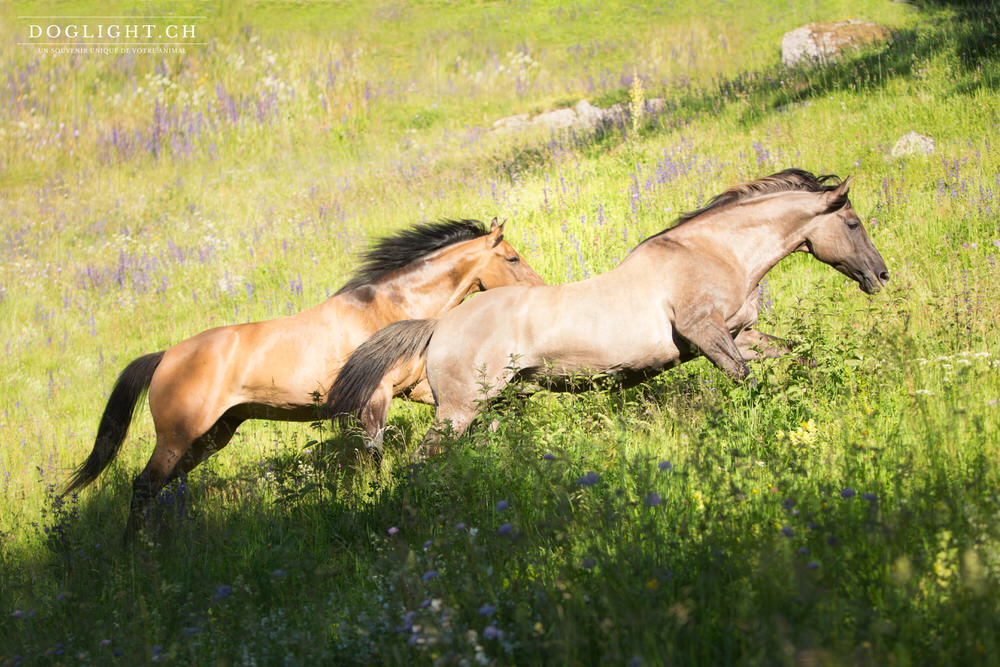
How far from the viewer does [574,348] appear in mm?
5570

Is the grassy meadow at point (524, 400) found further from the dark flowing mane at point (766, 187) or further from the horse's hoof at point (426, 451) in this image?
the dark flowing mane at point (766, 187)

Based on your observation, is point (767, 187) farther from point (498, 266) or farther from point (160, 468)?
point (160, 468)

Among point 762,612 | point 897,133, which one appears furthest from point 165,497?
point 897,133

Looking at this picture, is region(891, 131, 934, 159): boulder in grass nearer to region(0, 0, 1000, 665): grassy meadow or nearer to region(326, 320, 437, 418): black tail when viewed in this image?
region(0, 0, 1000, 665): grassy meadow

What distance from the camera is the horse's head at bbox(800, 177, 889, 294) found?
5.88 metres

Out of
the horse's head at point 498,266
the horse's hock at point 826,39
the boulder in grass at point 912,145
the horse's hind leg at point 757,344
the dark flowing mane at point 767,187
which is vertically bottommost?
the horse's hind leg at point 757,344

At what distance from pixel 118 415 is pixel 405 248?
9.41 ft

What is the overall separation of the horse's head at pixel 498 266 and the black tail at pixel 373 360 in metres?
1.15

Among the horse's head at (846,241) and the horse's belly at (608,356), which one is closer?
the horse's belly at (608,356)

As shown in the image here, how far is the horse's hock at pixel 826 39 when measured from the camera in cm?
1534

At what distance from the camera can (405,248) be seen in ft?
24.0

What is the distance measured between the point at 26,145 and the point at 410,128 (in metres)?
9.39

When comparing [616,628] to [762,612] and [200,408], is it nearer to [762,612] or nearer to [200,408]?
[762,612]

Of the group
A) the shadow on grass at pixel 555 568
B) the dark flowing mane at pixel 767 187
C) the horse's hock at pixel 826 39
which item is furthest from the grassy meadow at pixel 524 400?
the horse's hock at pixel 826 39
